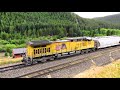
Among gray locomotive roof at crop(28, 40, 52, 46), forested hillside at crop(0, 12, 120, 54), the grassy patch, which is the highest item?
forested hillside at crop(0, 12, 120, 54)

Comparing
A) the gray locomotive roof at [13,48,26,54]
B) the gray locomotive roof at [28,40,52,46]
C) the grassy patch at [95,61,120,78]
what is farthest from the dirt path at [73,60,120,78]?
the gray locomotive roof at [13,48,26,54]

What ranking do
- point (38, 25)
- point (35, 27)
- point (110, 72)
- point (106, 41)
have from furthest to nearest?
point (106, 41) < point (38, 25) < point (35, 27) < point (110, 72)

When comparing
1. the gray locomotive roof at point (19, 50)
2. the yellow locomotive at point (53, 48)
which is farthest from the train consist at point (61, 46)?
the gray locomotive roof at point (19, 50)

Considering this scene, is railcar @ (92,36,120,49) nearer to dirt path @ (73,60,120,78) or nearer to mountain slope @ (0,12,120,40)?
mountain slope @ (0,12,120,40)

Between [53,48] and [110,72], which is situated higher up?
[53,48]

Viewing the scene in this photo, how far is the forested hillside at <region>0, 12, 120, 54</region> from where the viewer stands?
35.6 feet

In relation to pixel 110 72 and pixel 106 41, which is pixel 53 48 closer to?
pixel 110 72

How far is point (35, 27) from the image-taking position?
11.6 m

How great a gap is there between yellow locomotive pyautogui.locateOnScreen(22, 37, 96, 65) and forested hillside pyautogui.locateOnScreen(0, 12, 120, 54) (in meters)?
0.38

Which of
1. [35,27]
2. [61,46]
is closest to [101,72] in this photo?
[35,27]

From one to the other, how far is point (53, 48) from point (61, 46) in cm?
77
